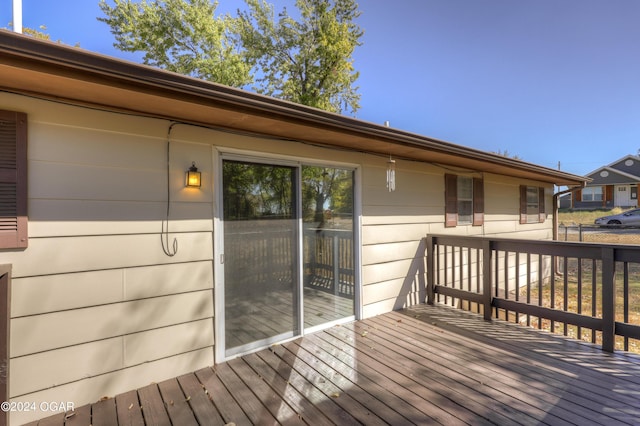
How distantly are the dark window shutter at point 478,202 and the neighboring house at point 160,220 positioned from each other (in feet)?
6.47

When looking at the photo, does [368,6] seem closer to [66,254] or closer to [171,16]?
[171,16]

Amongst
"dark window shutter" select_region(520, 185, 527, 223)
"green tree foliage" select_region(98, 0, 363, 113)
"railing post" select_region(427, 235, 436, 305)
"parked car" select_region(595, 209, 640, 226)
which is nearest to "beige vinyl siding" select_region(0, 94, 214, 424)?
"railing post" select_region(427, 235, 436, 305)

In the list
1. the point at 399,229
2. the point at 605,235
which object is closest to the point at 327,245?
the point at 399,229

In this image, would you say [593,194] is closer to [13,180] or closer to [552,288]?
[552,288]

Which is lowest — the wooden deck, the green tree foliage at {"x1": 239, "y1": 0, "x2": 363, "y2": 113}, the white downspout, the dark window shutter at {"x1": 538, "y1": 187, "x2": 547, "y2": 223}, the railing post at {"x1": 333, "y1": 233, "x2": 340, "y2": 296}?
the wooden deck

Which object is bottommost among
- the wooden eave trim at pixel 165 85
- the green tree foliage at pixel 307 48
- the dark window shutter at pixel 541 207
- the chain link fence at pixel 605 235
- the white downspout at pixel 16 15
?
the chain link fence at pixel 605 235

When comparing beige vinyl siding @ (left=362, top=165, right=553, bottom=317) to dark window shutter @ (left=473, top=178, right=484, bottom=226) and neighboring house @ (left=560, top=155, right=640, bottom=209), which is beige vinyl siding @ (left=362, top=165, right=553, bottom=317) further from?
neighboring house @ (left=560, top=155, right=640, bottom=209)

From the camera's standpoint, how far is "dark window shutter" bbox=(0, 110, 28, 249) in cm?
180

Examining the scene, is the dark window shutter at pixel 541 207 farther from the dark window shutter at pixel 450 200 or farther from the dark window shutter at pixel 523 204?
the dark window shutter at pixel 450 200

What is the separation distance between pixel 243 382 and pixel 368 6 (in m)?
11.0

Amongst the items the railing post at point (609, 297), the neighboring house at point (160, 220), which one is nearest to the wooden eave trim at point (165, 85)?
the neighboring house at point (160, 220)

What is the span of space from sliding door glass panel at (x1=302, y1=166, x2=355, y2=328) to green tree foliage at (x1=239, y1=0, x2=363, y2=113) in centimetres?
706

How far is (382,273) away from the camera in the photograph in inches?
155

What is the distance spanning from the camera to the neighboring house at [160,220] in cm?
185
